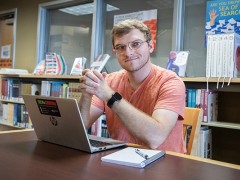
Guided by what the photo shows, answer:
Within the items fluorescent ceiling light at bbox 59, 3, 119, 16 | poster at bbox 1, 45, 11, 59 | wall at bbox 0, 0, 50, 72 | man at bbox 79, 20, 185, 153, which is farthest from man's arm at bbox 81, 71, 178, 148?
poster at bbox 1, 45, 11, 59

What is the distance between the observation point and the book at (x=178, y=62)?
238 cm

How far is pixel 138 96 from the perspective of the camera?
144 cm

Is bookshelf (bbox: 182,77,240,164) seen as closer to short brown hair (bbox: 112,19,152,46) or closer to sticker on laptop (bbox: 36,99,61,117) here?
short brown hair (bbox: 112,19,152,46)

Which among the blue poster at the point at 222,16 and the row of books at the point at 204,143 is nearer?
the row of books at the point at 204,143

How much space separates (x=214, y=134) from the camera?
2.41 m

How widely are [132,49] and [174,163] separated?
2.24 ft

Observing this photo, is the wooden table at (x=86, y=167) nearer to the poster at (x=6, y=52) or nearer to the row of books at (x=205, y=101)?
the row of books at (x=205, y=101)

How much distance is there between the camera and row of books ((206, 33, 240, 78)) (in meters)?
1.98

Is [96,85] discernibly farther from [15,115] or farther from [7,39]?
[7,39]

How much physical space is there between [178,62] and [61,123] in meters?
1.64

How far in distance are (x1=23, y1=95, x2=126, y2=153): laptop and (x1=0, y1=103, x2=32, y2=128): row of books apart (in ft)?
8.56

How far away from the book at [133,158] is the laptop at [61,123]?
0.10 m

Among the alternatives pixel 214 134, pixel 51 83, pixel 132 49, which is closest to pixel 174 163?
pixel 132 49

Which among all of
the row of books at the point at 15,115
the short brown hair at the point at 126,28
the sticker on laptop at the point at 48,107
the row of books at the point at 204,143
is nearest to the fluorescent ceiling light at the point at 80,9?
the row of books at the point at 15,115
